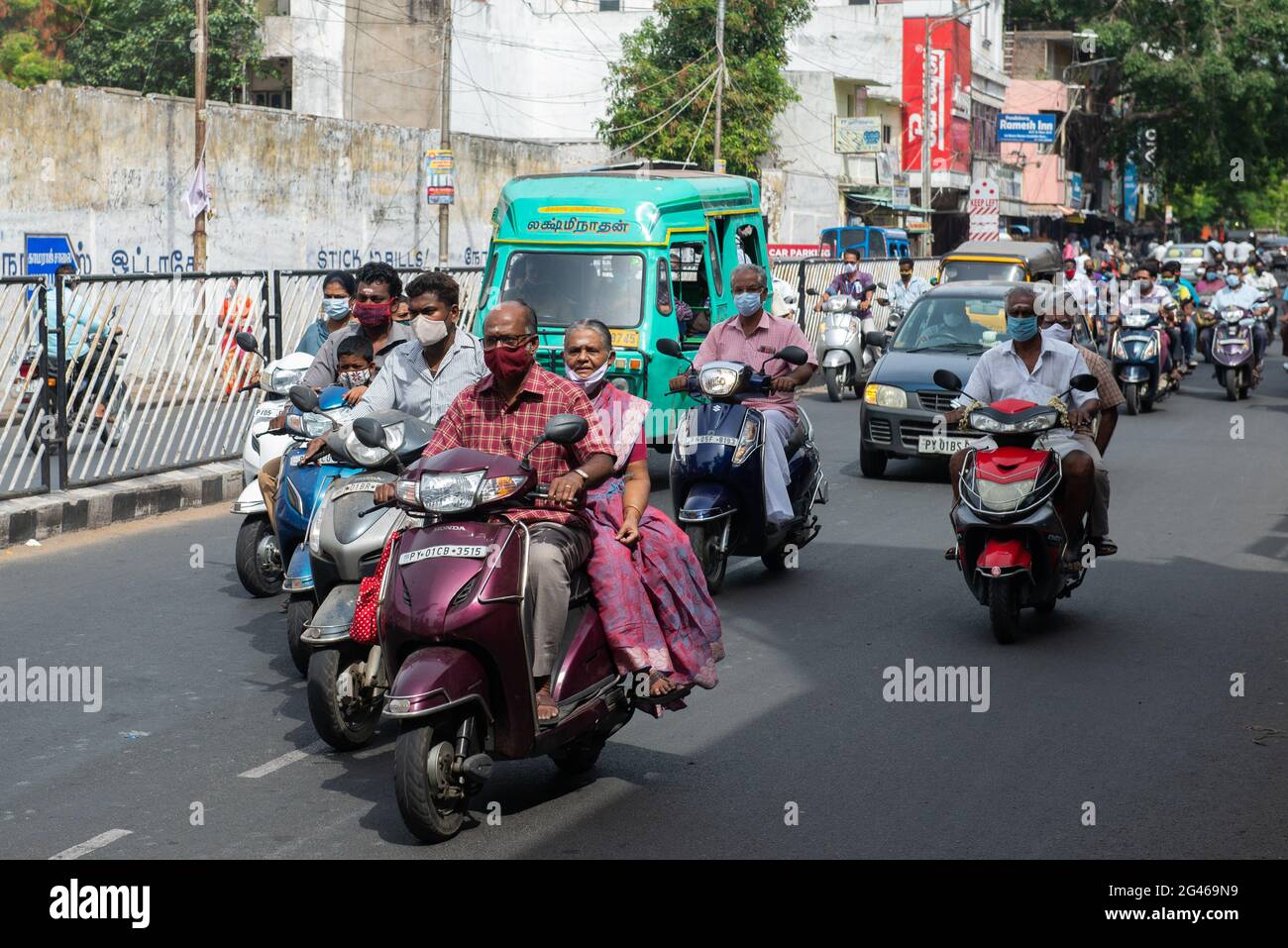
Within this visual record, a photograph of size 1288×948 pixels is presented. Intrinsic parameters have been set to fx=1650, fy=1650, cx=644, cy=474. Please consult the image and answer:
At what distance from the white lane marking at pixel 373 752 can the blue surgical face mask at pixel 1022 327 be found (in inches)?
172

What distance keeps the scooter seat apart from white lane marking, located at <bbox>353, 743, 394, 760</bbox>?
51.9 inches

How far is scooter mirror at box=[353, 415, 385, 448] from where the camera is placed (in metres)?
6.09

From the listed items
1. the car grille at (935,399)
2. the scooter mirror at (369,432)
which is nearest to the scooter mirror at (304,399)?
Result: the scooter mirror at (369,432)

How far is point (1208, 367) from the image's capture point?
1190 inches

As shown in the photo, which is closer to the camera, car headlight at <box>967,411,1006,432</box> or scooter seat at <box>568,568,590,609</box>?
scooter seat at <box>568,568,590,609</box>

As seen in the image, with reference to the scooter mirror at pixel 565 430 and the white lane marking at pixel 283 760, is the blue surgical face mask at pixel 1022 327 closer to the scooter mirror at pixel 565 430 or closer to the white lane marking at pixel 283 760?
the scooter mirror at pixel 565 430

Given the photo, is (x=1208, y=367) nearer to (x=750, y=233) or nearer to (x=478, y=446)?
(x=750, y=233)

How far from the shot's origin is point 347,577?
634 centimetres

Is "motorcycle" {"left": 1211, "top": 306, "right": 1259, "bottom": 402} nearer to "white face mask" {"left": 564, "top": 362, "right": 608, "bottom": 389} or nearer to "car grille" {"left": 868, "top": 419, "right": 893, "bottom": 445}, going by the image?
"car grille" {"left": 868, "top": 419, "right": 893, "bottom": 445}

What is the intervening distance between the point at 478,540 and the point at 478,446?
24.3 inches

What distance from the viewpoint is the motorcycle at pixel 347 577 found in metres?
6.23

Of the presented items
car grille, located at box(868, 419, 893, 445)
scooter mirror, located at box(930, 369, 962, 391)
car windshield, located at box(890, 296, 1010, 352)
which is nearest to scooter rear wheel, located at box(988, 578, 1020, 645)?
scooter mirror, located at box(930, 369, 962, 391)
